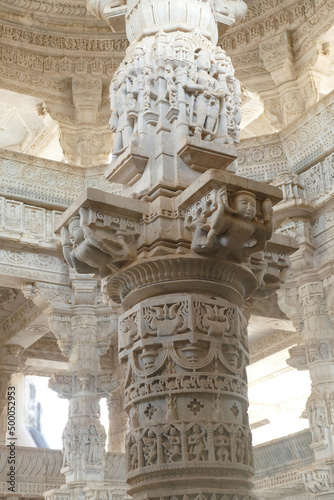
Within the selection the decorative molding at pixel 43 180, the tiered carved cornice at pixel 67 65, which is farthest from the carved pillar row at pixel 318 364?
the tiered carved cornice at pixel 67 65

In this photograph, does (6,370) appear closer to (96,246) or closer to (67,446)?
(67,446)

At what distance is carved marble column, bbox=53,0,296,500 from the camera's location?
387 centimetres

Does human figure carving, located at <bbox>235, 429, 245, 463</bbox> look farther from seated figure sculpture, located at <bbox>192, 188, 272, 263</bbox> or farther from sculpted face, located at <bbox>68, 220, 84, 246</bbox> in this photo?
sculpted face, located at <bbox>68, 220, 84, 246</bbox>

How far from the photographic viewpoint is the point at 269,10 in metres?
14.4

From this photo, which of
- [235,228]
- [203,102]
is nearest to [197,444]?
[235,228]

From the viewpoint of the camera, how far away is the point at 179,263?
418 centimetres

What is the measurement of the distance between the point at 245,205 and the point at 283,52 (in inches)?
420

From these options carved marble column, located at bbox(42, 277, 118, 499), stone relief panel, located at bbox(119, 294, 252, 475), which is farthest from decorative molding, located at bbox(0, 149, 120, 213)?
stone relief panel, located at bbox(119, 294, 252, 475)

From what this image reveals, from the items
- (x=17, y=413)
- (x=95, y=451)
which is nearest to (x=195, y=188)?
(x=95, y=451)

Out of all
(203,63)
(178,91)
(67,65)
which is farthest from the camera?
(67,65)

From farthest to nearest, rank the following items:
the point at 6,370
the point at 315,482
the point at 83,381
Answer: the point at 6,370, the point at 83,381, the point at 315,482

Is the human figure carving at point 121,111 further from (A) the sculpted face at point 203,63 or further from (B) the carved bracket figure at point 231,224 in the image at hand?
(B) the carved bracket figure at point 231,224

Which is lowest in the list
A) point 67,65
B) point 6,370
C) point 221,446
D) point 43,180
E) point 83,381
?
point 221,446

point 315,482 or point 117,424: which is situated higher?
point 117,424
